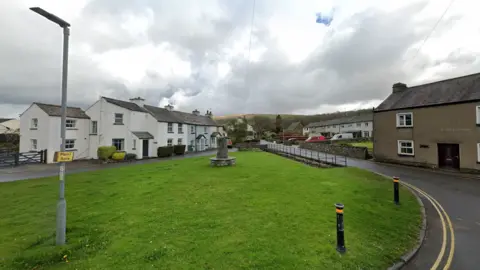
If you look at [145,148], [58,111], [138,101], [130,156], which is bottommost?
[130,156]

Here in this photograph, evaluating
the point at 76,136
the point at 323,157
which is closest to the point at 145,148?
the point at 76,136

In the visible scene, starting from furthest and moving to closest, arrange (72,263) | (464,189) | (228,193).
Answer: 1. (464,189)
2. (228,193)
3. (72,263)

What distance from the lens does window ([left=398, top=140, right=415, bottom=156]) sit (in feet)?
74.2

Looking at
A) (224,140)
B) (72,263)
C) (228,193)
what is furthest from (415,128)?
(72,263)

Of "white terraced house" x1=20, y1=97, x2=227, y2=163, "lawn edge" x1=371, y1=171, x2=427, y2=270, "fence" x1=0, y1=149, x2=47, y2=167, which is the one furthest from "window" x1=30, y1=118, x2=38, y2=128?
"lawn edge" x1=371, y1=171, x2=427, y2=270

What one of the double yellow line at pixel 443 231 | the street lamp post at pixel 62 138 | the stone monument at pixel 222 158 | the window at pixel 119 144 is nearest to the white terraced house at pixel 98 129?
the window at pixel 119 144

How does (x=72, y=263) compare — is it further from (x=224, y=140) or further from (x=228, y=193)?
(x=224, y=140)

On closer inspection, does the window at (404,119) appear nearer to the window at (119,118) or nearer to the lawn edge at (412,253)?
the lawn edge at (412,253)

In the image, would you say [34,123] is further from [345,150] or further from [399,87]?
[399,87]

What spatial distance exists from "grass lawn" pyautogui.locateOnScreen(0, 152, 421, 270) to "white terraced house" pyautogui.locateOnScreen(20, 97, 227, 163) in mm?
19151

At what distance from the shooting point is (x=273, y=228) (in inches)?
264

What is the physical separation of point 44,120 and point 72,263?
98.0 ft

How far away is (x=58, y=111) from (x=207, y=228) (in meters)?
31.4

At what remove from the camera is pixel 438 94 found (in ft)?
70.6
